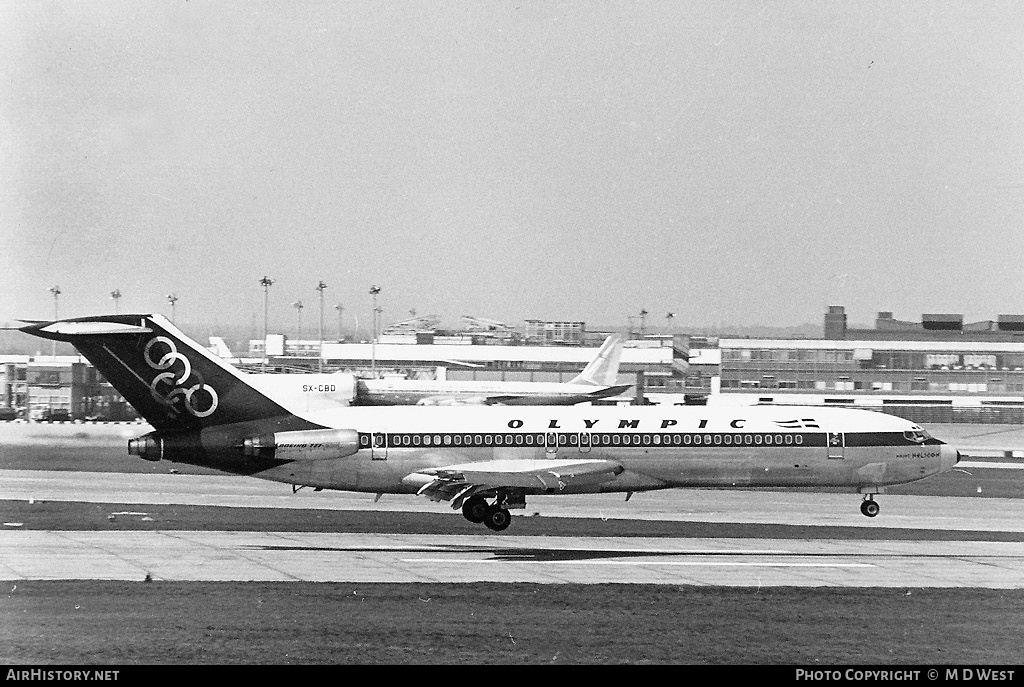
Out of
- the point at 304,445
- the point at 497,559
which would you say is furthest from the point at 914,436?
the point at 304,445

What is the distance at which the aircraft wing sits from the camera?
33312mm

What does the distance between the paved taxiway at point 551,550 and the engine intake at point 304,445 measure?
100 inches

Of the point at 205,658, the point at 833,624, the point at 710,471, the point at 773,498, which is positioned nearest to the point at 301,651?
the point at 205,658

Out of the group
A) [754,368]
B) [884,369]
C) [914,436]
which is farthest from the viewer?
[754,368]

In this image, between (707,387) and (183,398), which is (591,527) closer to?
(183,398)

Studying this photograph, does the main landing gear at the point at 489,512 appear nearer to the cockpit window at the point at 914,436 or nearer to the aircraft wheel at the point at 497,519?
the aircraft wheel at the point at 497,519

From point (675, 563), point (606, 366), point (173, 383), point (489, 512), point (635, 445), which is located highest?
point (173, 383)

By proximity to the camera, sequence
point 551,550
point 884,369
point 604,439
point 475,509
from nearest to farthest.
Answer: point 551,550 → point 475,509 → point 604,439 → point 884,369

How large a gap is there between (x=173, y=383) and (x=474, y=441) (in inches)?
361

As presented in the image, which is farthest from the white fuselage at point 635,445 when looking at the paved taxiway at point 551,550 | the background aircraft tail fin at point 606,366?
the background aircraft tail fin at point 606,366

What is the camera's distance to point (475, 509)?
34094 mm

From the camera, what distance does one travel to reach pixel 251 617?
20.2m

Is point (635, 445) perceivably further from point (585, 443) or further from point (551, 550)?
point (551, 550)

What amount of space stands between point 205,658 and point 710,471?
22.2m
